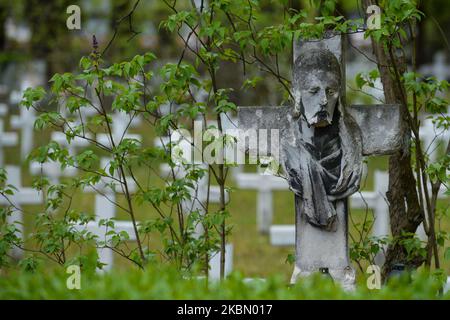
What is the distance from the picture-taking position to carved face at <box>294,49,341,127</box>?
5.01 meters

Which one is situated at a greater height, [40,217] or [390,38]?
[390,38]

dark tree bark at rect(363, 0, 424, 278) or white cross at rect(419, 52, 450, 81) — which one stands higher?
white cross at rect(419, 52, 450, 81)

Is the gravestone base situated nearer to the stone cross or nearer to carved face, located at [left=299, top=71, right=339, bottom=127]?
the stone cross

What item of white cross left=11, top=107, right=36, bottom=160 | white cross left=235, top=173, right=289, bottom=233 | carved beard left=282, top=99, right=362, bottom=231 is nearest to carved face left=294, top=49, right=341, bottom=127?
carved beard left=282, top=99, right=362, bottom=231

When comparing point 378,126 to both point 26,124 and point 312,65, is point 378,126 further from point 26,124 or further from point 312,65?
point 26,124

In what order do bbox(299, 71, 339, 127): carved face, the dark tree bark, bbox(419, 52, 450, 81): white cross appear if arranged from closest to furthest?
bbox(299, 71, 339, 127): carved face < the dark tree bark < bbox(419, 52, 450, 81): white cross

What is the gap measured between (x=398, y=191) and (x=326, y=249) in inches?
50.5

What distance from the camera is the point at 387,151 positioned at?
5.37 m

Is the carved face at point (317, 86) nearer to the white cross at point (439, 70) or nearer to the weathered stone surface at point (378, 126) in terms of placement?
the weathered stone surface at point (378, 126)

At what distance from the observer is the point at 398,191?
634cm

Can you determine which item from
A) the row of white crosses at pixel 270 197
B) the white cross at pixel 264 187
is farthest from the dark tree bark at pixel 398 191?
the white cross at pixel 264 187
